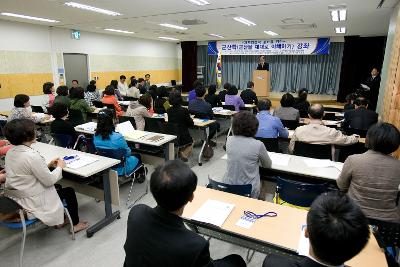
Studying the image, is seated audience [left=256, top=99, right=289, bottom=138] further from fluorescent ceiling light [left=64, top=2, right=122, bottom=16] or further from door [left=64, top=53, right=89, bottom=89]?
door [left=64, top=53, right=89, bottom=89]

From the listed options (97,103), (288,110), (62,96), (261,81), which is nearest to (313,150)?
(288,110)

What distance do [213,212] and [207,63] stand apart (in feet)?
44.0

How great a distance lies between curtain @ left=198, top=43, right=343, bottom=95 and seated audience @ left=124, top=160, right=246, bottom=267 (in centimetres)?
1237

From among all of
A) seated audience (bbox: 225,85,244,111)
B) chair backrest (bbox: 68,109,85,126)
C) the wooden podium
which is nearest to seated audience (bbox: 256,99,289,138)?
seated audience (bbox: 225,85,244,111)

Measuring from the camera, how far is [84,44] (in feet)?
32.6

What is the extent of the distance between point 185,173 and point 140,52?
12423 millimetres

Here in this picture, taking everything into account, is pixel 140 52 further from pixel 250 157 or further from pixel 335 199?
pixel 335 199

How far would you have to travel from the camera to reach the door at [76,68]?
9.54 meters

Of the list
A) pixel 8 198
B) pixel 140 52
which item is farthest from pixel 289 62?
pixel 8 198

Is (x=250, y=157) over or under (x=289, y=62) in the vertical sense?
under

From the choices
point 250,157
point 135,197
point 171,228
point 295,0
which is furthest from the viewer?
point 295,0

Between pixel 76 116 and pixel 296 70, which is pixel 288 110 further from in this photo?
pixel 296 70

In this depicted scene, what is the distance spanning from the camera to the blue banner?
11.2m

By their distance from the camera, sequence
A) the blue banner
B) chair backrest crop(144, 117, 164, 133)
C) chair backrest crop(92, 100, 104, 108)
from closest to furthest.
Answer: chair backrest crop(144, 117, 164, 133) < chair backrest crop(92, 100, 104, 108) < the blue banner
